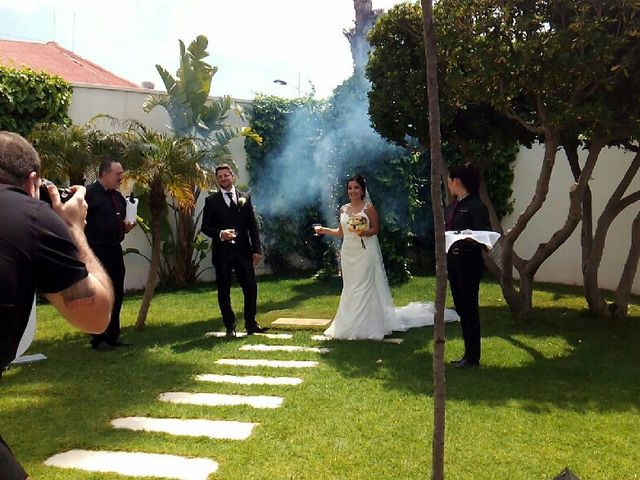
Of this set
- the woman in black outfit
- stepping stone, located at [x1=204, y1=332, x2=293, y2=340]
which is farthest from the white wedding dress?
the woman in black outfit

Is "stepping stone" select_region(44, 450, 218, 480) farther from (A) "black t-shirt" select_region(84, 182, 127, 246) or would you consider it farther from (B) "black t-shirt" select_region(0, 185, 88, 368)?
(A) "black t-shirt" select_region(84, 182, 127, 246)

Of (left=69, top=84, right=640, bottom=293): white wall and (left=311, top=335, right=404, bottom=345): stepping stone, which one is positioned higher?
(left=69, top=84, right=640, bottom=293): white wall

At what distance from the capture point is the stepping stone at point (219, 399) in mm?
4879

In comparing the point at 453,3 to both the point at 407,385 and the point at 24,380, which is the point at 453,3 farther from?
the point at 24,380

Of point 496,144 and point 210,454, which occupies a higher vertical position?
point 496,144

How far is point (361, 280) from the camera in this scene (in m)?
7.45

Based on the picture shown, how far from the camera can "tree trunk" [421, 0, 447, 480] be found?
2.29 meters

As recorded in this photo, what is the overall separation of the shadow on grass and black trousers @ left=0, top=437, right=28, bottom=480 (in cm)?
352

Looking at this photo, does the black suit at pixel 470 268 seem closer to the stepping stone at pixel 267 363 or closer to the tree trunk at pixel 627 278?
the stepping stone at pixel 267 363

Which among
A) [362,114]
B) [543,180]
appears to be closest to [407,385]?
[543,180]

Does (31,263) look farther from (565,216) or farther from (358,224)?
(565,216)

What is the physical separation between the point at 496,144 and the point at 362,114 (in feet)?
11.7

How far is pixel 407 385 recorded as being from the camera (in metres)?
5.29

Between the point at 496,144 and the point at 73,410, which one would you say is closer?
the point at 73,410
